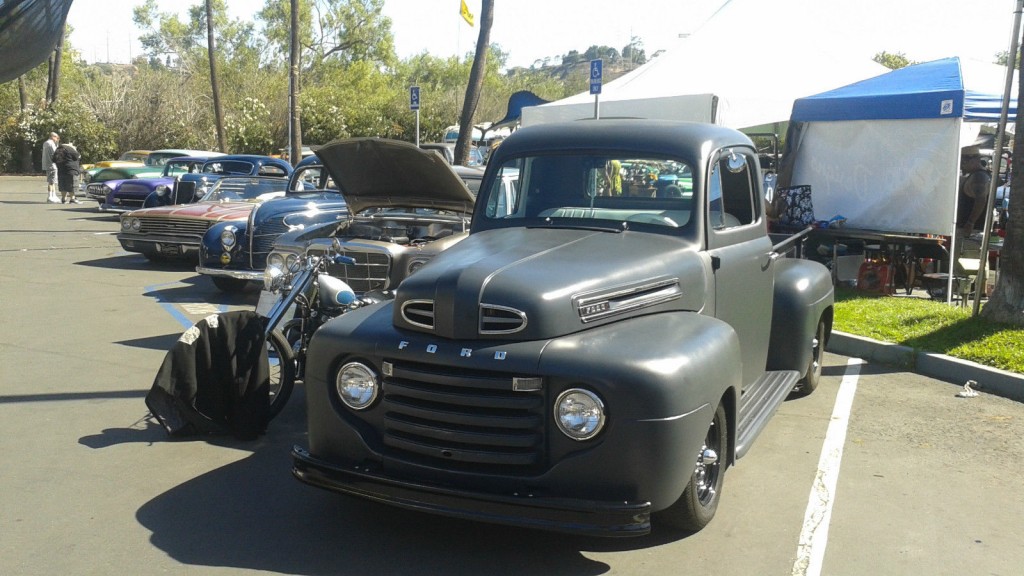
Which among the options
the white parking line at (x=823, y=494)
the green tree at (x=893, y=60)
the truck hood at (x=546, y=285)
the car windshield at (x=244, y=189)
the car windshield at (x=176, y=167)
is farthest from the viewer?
the green tree at (x=893, y=60)

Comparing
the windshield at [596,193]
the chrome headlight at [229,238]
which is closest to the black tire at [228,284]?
the chrome headlight at [229,238]

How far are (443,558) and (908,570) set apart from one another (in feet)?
6.72

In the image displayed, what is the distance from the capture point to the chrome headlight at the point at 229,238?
11.1 meters

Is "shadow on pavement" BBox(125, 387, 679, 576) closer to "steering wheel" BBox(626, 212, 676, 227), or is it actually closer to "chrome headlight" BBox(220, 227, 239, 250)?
"steering wheel" BBox(626, 212, 676, 227)

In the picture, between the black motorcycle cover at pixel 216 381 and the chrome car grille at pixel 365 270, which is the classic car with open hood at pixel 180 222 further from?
the black motorcycle cover at pixel 216 381

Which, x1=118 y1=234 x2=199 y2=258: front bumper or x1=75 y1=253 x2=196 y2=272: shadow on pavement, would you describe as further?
x1=75 y1=253 x2=196 y2=272: shadow on pavement

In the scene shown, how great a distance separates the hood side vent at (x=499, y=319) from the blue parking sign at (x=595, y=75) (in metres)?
10.5

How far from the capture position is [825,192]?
1340 cm

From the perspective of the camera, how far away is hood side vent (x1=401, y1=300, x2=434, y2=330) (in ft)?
13.9

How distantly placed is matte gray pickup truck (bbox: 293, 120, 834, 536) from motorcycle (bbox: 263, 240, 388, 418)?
4.69 feet

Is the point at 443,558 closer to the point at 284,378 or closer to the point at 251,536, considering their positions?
the point at 251,536

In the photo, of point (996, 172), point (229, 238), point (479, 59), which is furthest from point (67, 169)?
point (996, 172)

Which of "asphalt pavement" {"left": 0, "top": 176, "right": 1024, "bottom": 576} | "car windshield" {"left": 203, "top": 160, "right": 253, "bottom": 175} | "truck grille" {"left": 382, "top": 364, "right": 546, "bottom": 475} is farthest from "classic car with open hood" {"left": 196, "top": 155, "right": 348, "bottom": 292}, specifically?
"truck grille" {"left": 382, "top": 364, "right": 546, "bottom": 475}

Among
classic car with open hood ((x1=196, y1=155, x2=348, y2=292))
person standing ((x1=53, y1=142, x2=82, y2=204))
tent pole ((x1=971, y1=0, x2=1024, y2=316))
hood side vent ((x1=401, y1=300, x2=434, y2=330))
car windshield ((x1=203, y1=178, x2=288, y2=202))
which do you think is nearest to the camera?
hood side vent ((x1=401, y1=300, x2=434, y2=330))
